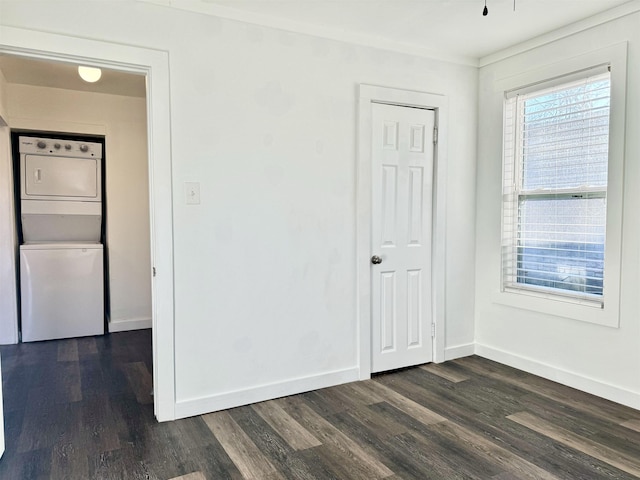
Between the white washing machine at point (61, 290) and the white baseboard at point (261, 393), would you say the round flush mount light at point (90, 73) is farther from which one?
the white baseboard at point (261, 393)

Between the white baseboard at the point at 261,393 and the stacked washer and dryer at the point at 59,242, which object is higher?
the stacked washer and dryer at the point at 59,242

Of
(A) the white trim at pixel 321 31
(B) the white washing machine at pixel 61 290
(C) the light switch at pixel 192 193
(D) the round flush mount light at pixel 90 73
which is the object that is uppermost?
(A) the white trim at pixel 321 31

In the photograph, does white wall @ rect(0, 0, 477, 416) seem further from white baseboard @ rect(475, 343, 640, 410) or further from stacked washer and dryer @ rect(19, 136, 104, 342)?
stacked washer and dryer @ rect(19, 136, 104, 342)

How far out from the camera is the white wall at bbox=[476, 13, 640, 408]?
2.83 m

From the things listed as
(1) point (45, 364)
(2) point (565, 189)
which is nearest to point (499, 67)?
(2) point (565, 189)

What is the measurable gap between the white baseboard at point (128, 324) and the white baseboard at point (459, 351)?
3225 millimetres

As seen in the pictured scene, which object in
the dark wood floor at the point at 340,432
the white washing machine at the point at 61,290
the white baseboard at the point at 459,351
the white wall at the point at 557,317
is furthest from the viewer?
the white washing machine at the point at 61,290

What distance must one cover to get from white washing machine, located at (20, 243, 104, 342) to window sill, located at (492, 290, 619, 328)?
391 cm

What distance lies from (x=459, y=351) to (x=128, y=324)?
3470mm

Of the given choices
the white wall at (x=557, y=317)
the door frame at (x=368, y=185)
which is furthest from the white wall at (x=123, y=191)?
the white wall at (x=557, y=317)

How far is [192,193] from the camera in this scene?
2.75m

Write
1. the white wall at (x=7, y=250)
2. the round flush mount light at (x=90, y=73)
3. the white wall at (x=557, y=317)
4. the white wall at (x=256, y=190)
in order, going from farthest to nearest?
the white wall at (x=7, y=250) → the round flush mount light at (x=90, y=73) → the white wall at (x=557, y=317) → the white wall at (x=256, y=190)

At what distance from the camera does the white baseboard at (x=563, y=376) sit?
289cm

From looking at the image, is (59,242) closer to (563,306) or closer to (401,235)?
(401,235)
